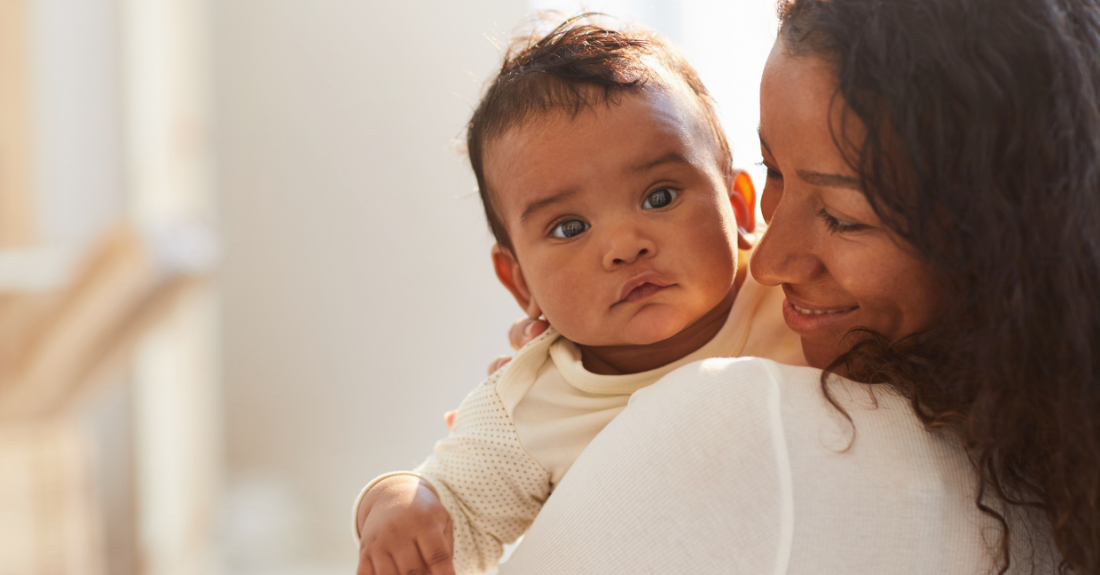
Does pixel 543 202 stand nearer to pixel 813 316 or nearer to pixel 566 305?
pixel 566 305

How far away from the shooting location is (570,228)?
966mm

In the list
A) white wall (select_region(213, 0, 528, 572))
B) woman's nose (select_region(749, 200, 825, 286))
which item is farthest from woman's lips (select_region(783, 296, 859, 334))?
white wall (select_region(213, 0, 528, 572))

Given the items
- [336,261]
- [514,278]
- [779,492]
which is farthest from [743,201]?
[336,261]

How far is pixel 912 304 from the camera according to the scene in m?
0.70

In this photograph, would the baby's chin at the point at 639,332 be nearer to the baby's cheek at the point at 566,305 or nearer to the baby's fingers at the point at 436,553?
the baby's cheek at the point at 566,305

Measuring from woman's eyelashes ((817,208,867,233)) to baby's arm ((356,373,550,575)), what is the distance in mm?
→ 392

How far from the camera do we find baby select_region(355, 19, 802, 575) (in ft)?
3.02

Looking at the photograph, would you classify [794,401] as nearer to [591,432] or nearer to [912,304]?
[912,304]

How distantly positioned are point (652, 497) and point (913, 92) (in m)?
0.33

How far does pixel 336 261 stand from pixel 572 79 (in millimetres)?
3057

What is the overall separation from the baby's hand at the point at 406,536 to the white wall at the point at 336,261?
2668 mm

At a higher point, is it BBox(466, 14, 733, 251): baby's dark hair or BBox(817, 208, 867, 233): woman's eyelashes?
BBox(466, 14, 733, 251): baby's dark hair

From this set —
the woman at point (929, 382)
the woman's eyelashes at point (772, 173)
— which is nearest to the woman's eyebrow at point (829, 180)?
the woman at point (929, 382)

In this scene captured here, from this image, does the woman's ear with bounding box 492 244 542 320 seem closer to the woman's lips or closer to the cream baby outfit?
the cream baby outfit
